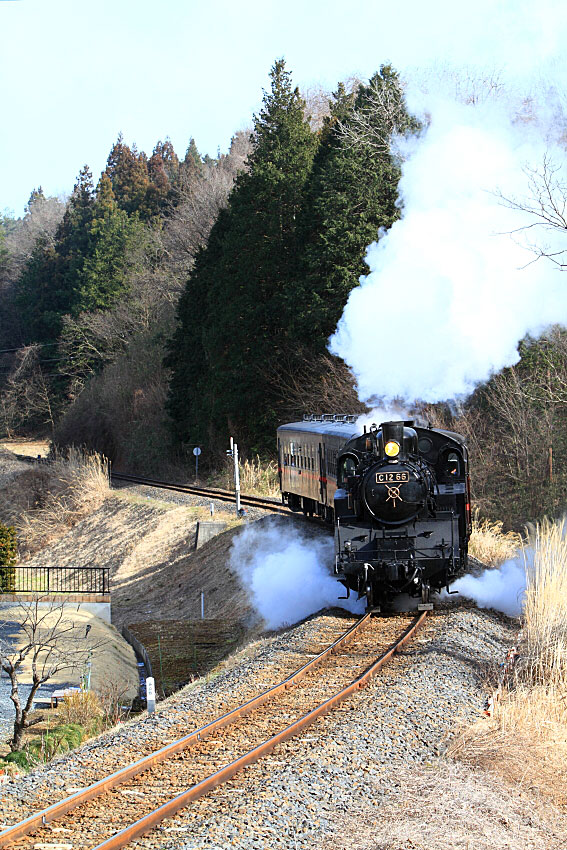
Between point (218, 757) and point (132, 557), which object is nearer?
point (218, 757)

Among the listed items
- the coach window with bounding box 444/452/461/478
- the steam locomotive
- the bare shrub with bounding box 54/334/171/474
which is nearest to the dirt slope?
the steam locomotive

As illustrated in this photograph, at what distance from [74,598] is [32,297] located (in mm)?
53653

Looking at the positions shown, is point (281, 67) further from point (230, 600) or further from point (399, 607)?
point (399, 607)

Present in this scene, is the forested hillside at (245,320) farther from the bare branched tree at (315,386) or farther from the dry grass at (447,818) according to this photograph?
the dry grass at (447,818)

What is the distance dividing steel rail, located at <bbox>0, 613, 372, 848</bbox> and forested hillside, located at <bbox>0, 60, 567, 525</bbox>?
16557 millimetres

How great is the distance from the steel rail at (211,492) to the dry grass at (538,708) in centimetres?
1502

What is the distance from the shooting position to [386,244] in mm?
24406

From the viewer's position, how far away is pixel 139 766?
788 cm

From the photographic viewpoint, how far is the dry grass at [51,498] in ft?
130

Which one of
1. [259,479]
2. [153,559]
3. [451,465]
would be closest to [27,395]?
[259,479]

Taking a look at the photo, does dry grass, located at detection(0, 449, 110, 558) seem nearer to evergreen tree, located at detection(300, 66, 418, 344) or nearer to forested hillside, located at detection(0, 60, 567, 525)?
forested hillside, located at detection(0, 60, 567, 525)

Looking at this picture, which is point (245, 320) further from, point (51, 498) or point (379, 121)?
point (51, 498)

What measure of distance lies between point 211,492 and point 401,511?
75.1ft

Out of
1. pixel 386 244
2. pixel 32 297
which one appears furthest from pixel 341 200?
pixel 32 297
